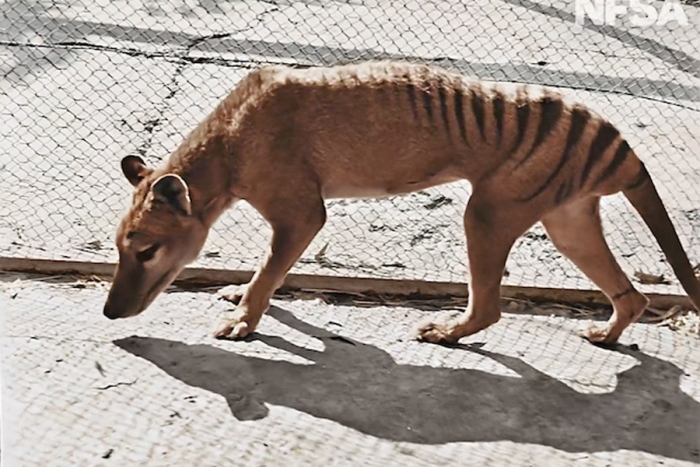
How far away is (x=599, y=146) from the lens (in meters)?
3.34

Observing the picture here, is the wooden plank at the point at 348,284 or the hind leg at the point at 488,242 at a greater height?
the hind leg at the point at 488,242

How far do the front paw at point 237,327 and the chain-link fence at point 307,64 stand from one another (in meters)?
0.54

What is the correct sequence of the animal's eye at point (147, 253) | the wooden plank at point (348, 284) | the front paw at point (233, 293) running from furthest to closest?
the wooden plank at point (348, 284) < the front paw at point (233, 293) < the animal's eye at point (147, 253)

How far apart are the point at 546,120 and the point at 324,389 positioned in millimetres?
1139

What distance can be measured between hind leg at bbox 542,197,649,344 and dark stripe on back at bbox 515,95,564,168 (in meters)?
0.32

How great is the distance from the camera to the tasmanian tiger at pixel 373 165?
11.0ft

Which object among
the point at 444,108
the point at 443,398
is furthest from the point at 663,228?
the point at 443,398

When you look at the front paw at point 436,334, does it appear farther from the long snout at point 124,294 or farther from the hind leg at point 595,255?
the long snout at point 124,294

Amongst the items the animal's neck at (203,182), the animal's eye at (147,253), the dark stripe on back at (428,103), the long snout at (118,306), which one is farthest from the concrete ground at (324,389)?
the dark stripe on back at (428,103)

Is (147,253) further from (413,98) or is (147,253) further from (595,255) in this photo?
(595,255)

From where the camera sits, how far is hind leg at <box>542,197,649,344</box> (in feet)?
11.8

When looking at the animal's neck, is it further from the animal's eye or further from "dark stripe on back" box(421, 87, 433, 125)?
"dark stripe on back" box(421, 87, 433, 125)

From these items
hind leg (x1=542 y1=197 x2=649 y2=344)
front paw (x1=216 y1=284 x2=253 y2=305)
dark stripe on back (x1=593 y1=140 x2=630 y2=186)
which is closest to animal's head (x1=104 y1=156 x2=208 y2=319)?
front paw (x1=216 y1=284 x2=253 y2=305)

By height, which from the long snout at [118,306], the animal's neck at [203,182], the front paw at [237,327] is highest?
the animal's neck at [203,182]
